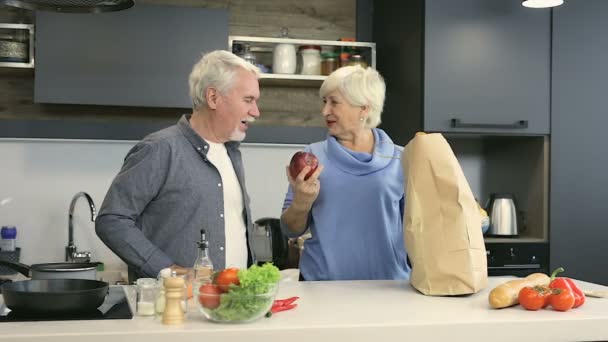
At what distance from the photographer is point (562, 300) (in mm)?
1985

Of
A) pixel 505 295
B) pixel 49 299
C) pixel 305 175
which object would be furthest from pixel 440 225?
pixel 49 299

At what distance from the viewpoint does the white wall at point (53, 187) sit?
3.92 meters

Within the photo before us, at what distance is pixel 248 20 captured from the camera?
421 centimetres

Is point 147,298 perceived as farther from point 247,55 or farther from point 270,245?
point 247,55

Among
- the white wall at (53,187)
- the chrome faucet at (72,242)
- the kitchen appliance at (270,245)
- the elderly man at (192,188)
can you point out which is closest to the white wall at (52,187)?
the white wall at (53,187)

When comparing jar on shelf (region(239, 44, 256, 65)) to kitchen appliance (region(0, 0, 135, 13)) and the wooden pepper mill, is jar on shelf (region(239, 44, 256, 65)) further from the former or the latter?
the wooden pepper mill

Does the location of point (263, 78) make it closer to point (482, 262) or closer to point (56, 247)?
point (56, 247)

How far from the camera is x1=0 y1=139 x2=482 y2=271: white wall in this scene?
12.9ft

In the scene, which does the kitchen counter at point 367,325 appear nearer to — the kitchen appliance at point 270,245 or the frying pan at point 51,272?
the frying pan at point 51,272

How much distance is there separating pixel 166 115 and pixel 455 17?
1469 millimetres

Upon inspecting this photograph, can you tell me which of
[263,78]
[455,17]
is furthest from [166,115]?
[455,17]

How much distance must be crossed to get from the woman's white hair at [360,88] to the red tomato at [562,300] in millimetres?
1012

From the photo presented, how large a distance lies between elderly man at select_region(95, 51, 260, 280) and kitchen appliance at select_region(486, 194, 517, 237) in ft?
5.67

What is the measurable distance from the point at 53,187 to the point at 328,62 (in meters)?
1.46
